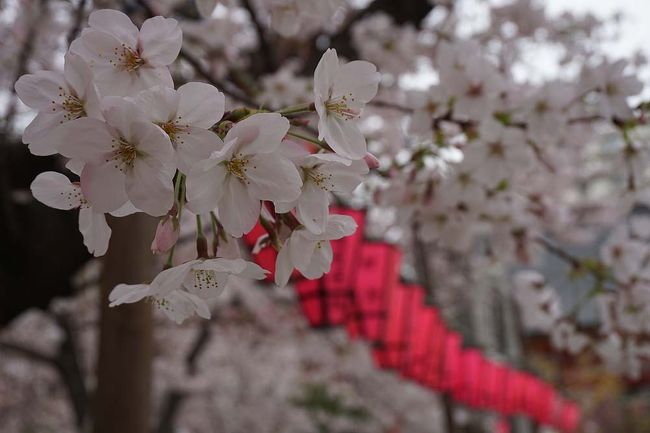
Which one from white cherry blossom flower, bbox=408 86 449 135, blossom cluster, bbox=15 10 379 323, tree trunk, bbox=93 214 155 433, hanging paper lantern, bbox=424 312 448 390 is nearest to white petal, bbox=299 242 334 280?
blossom cluster, bbox=15 10 379 323

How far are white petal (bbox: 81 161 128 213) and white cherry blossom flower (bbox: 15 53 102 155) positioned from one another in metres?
0.05

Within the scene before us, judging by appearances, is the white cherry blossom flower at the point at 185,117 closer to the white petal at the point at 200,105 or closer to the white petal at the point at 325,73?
the white petal at the point at 200,105

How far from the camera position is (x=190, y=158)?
653mm

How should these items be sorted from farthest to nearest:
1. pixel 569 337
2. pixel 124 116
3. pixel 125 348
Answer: pixel 569 337, pixel 125 348, pixel 124 116

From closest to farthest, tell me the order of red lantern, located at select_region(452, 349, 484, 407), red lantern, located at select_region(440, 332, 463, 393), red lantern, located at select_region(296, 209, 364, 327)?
red lantern, located at select_region(296, 209, 364, 327), red lantern, located at select_region(440, 332, 463, 393), red lantern, located at select_region(452, 349, 484, 407)

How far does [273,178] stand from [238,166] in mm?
40

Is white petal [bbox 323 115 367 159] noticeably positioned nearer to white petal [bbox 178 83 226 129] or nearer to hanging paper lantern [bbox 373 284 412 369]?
white petal [bbox 178 83 226 129]

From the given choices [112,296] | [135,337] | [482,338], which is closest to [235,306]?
[482,338]

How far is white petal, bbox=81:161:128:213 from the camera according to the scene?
2.13ft

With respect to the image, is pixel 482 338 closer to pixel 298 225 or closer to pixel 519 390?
pixel 519 390

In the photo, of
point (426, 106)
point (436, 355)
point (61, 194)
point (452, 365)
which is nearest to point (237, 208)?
point (61, 194)

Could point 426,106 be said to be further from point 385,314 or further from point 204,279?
point 385,314

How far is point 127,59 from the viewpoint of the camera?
2.33 feet

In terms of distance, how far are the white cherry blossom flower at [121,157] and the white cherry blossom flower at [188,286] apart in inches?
4.0
